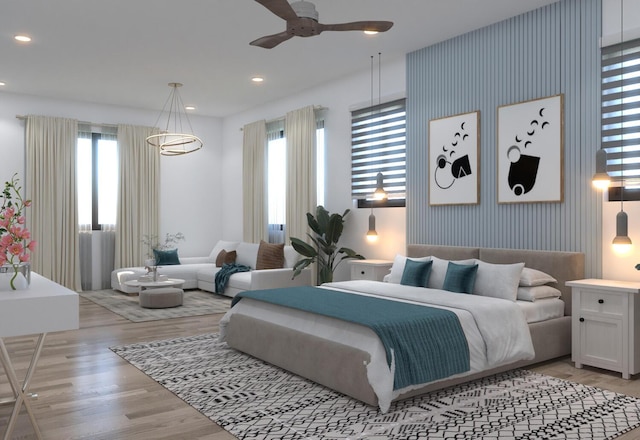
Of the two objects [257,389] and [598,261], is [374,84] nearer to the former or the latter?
[598,261]

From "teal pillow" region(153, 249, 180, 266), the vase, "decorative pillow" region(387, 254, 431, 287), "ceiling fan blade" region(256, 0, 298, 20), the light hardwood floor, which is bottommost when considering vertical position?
the light hardwood floor

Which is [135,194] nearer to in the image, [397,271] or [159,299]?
[159,299]

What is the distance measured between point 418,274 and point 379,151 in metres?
2.06

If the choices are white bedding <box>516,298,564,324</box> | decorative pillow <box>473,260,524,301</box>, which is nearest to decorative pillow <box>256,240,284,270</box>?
decorative pillow <box>473,260,524,301</box>

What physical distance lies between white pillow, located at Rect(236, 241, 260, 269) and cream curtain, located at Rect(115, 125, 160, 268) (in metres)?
1.67

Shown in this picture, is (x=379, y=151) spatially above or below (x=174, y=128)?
below

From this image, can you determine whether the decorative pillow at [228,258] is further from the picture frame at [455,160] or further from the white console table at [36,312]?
the white console table at [36,312]

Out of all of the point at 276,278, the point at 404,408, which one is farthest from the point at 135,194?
the point at 404,408

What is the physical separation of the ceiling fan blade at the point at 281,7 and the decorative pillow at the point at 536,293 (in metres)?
2.77

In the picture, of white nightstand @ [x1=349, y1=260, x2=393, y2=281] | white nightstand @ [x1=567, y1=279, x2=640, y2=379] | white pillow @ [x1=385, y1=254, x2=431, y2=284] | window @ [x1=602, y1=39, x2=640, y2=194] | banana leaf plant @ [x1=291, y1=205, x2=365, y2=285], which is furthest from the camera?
banana leaf plant @ [x1=291, y1=205, x2=365, y2=285]

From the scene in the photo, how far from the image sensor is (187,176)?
9797 mm

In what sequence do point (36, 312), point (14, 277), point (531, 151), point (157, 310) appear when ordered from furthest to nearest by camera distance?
1. point (157, 310)
2. point (531, 151)
3. point (14, 277)
4. point (36, 312)

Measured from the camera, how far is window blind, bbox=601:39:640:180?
427 cm

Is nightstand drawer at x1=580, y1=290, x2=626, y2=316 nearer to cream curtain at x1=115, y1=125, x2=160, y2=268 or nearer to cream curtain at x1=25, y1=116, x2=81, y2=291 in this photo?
cream curtain at x1=115, y1=125, x2=160, y2=268
